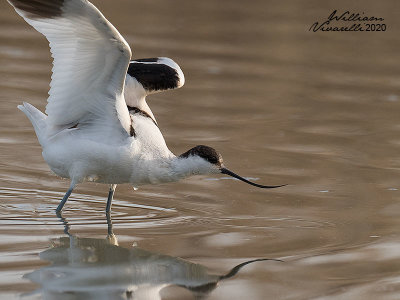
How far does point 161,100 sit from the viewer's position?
11086mm

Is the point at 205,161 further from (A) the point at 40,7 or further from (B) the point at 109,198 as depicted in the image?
(A) the point at 40,7

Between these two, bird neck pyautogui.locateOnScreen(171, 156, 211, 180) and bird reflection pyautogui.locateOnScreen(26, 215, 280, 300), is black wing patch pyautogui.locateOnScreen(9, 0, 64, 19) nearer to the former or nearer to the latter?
bird neck pyautogui.locateOnScreen(171, 156, 211, 180)

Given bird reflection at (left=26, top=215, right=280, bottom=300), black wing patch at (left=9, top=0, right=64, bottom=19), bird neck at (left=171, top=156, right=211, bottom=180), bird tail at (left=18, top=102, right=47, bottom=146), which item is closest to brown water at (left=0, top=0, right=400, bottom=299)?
bird reflection at (left=26, top=215, right=280, bottom=300)

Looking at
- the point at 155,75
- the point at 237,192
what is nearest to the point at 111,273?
the point at 237,192

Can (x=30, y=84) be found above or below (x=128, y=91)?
below

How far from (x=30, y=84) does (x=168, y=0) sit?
6106mm

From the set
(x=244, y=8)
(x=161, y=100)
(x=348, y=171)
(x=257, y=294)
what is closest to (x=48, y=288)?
(x=257, y=294)

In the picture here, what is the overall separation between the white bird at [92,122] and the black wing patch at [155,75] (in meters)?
0.58

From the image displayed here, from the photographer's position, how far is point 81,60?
21.4 ft

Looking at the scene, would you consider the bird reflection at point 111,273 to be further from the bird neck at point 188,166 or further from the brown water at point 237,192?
the bird neck at point 188,166

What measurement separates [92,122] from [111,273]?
1.52 m

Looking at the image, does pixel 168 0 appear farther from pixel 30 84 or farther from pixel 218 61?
pixel 30 84

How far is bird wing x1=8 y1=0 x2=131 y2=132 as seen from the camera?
20.4 ft

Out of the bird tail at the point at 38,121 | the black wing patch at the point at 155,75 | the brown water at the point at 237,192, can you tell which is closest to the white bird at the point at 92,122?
the bird tail at the point at 38,121
